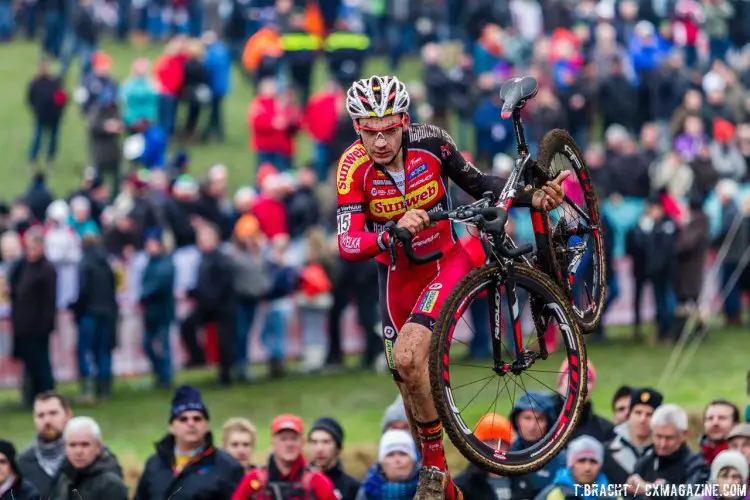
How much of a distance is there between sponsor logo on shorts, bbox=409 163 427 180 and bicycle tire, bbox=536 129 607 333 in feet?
2.45

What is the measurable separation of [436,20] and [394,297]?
24.1 meters

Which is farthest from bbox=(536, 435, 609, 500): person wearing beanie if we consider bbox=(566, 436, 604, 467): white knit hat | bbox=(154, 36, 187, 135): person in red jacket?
bbox=(154, 36, 187, 135): person in red jacket

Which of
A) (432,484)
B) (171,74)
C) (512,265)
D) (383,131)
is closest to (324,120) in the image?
(171,74)

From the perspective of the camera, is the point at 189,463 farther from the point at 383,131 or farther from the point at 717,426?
the point at 717,426

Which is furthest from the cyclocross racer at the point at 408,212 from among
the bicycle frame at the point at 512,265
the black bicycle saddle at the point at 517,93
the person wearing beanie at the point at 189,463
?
the person wearing beanie at the point at 189,463

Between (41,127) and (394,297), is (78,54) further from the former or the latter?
(394,297)

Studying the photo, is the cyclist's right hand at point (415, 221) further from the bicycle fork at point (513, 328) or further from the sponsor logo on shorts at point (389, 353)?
the sponsor logo on shorts at point (389, 353)

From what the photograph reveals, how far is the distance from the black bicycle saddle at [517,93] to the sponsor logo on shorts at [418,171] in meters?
0.62

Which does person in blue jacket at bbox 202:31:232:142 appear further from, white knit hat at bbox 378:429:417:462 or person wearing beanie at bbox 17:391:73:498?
white knit hat at bbox 378:429:417:462

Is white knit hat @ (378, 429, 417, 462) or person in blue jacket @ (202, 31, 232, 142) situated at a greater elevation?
person in blue jacket @ (202, 31, 232, 142)

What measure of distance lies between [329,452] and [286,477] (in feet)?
2.78

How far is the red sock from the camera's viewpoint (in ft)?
37.4

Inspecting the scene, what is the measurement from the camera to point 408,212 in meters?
10.8

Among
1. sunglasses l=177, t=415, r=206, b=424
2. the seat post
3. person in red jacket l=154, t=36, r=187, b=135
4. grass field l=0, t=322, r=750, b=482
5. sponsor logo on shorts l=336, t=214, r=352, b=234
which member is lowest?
sunglasses l=177, t=415, r=206, b=424
